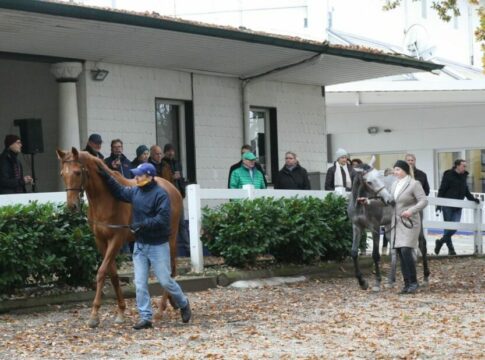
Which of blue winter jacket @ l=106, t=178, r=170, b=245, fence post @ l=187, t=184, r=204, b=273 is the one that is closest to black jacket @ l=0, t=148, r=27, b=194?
fence post @ l=187, t=184, r=204, b=273

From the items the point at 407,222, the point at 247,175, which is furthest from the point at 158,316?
the point at 247,175

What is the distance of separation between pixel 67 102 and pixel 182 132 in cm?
311

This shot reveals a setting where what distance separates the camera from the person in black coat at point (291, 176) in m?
19.1

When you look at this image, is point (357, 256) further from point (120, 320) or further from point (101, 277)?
point (101, 277)

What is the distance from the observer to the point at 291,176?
1917cm

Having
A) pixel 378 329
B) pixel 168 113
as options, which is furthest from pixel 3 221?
pixel 168 113

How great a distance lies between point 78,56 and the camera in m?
17.6

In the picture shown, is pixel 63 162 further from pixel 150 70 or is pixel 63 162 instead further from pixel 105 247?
Answer: pixel 150 70

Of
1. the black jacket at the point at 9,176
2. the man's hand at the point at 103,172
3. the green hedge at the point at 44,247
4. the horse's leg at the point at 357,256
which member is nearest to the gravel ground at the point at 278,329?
the horse's leg at the point at 357,256

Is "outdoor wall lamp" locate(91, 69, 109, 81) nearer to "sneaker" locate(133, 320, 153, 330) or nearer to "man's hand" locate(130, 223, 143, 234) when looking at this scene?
"man's hand" locate(130, 223, 143, 234)

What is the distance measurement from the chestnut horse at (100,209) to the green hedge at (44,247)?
3.38 ft

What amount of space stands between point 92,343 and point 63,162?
2.27 meters

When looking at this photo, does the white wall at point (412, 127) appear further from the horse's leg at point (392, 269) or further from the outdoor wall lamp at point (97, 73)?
the horse's leg at point (392, 269)

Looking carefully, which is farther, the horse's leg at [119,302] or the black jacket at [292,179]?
the black jacket at [292,179]
